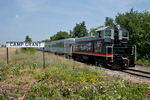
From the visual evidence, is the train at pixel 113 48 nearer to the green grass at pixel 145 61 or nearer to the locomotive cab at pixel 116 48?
the locomotive cab at pixel 116 48

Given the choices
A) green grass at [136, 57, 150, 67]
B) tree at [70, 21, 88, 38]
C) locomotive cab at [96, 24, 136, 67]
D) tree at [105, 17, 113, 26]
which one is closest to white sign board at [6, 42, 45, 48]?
locomotive cab at [96, 24, 136, 67]

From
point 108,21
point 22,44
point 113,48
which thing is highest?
point 108,21

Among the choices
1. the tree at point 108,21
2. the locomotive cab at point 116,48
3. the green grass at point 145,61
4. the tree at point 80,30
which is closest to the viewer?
the locomotive cab at point 116,48

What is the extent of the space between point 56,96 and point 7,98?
4.98 ft

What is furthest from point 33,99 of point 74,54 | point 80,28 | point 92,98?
point 80,28

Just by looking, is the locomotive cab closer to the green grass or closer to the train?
the train

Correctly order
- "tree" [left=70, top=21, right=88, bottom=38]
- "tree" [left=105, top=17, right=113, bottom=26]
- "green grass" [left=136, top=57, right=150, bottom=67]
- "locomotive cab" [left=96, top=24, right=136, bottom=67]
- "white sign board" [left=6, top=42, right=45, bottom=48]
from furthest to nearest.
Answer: "tree" [left=70, top=21, right=88, bottom=38] < "tree" [left=105, top=17, right=113, bottom=26] < "green grass" [left=136, top=57, right=150, bottom=67] < "locomotive cab" [left=96, top=24, right=136, bottom=67] < "white sign board" [left=6, top=42, right=45, bottom=48]

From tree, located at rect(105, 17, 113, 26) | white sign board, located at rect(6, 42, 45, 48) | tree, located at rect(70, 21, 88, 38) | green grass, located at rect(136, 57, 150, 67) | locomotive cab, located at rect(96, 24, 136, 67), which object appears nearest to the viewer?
white sign board, located at rect(6, 42, 45, 48)

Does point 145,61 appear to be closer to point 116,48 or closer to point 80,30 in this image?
point 116,48

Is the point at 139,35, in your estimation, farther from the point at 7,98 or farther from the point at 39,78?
the point at 7,98

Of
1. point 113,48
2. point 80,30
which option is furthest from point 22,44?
point 80,30

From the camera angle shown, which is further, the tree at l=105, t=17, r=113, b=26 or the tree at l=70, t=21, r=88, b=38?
the tree at l=70, t=21, r=88, b=38

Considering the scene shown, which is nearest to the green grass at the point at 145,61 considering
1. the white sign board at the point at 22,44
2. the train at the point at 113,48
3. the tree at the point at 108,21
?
the train at the point at 113,48

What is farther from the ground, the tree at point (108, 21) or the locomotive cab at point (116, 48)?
the tree at point (108, 21)
